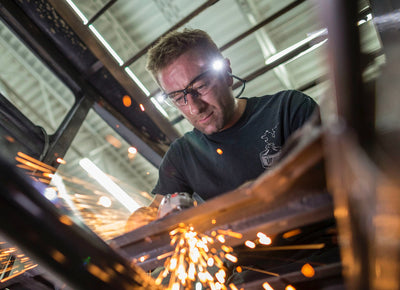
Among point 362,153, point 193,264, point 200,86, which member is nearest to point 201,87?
point 200,86

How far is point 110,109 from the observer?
2.35m

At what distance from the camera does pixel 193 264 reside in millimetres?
1249

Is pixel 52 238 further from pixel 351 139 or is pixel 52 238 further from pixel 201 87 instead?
pixel 201 87

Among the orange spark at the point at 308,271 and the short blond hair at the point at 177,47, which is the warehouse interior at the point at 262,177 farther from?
the short blond hair at the point at 177,47

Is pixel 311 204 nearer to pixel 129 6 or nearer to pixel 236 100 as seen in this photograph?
pixel 236 100

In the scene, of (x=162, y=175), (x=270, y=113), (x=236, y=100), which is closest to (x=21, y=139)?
(x=162, y=175)

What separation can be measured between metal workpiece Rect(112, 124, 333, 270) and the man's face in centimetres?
87

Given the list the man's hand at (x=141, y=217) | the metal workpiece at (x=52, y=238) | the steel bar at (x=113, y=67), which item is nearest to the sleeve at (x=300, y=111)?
the man's hand at (x=141, y=217)

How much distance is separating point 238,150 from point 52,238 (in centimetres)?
118

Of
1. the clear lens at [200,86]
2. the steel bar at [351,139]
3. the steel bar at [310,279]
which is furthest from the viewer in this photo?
the clear lens at [200,86]

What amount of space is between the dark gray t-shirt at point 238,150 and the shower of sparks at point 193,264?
0.40m

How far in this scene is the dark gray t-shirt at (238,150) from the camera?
1.48 metres

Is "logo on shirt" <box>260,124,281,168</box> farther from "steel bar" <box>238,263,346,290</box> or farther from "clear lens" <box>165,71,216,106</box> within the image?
"steel bar" <box>238,263,346,290</box>

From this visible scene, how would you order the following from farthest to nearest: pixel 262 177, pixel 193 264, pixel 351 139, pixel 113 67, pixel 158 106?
pixel 158 106 → pixel 113 67 → pixel 193 264 → pixel 262 177 → pixel 351 139
